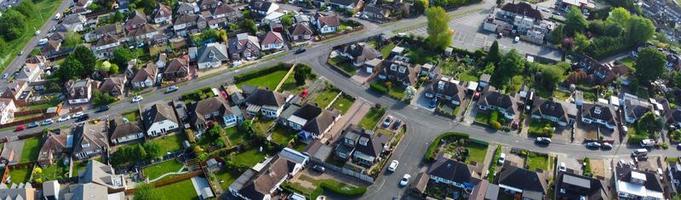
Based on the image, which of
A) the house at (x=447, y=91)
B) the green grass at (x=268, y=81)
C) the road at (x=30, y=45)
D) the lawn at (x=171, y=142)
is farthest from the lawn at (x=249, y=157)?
the road at (x=30, y=45)

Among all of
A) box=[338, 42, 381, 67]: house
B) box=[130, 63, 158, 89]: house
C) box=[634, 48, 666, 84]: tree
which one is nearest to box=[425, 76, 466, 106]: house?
box=[338, 42, 381, 67]: house

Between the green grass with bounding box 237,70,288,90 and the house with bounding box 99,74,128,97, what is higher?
the house with bounding box 99,74,128,97

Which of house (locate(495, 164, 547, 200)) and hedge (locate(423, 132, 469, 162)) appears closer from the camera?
house (locate(495, 164, 547, 200))

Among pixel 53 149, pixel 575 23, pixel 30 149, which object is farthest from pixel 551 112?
pixel 30 149

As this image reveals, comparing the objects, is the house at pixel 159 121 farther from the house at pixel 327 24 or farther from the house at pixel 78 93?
the house at pixel 327 24

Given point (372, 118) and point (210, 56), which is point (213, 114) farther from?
point (372, 118)

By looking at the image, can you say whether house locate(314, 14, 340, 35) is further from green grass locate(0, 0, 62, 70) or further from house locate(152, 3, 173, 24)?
green grass locate(0, 0, 62, 70)

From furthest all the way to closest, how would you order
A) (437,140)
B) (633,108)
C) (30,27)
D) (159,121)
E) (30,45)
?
(30,27) → (30,45) → (633,108) → (159,121) → (437,140)
